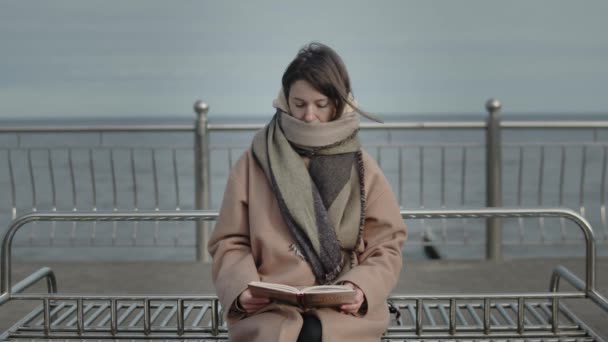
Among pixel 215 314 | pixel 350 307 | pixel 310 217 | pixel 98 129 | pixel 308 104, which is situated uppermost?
pixel 308 104

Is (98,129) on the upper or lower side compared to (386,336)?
upper

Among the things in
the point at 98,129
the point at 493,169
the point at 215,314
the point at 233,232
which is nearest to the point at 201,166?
the point at 98,129

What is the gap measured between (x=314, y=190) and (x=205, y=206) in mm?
4510

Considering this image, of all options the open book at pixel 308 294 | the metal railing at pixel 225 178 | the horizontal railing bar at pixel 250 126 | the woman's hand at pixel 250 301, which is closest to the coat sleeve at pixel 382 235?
the open book at pixel 308 294

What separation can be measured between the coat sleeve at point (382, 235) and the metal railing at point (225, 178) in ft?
7.07

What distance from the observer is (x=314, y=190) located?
262 centimetres

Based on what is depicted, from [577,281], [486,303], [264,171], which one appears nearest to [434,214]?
[486,303]

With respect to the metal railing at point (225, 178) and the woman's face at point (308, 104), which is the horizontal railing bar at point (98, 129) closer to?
the metal railing at point (225, 178)

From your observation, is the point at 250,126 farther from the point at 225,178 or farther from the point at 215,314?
the point at 225,178

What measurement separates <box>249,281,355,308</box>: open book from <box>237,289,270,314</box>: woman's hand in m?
0.10

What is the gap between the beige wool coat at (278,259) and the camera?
8.18 ft

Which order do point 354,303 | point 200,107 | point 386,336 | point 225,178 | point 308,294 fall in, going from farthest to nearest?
point 225,178, point 200,107, point 386,336, point 354,303, point 308,294

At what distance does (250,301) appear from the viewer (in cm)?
252

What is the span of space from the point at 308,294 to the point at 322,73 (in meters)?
0.73
